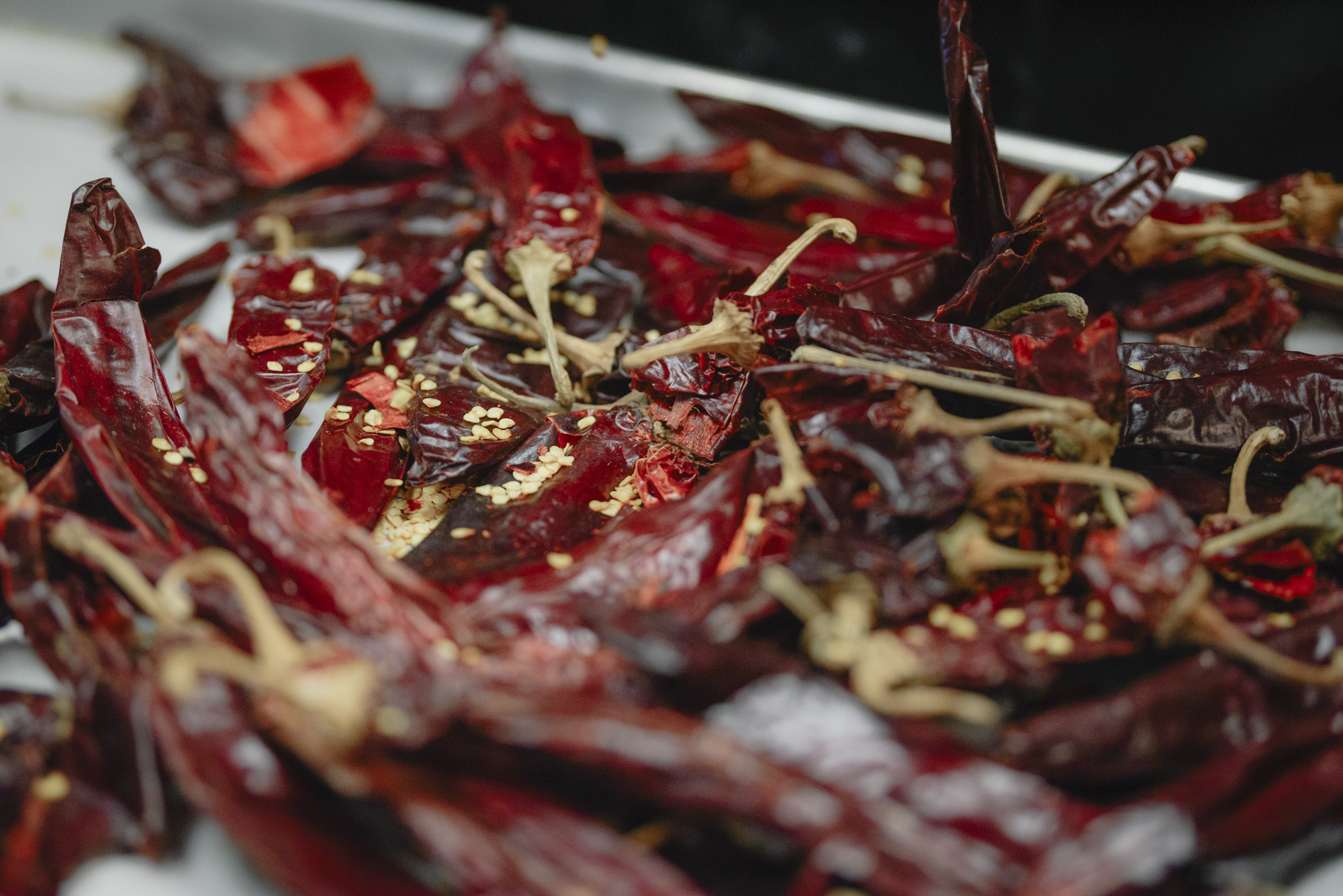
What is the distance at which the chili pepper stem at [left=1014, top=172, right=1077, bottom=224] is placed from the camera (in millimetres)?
1953

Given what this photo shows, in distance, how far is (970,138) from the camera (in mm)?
1581

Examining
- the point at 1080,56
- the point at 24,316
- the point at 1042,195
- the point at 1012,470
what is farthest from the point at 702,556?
the point at 1080,56

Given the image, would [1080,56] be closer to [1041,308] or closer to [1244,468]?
[1041,308]

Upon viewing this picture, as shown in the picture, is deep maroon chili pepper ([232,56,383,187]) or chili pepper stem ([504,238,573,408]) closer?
chili pepper stem ([504,238,573,408])

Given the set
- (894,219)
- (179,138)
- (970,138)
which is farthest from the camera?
(179,138)

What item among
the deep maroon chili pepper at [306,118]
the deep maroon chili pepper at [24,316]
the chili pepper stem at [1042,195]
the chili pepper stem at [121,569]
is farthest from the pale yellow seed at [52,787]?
the chili pepper stem at [1042,195]

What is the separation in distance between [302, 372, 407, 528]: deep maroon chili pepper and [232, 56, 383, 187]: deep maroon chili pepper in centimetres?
122

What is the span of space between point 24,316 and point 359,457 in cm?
84

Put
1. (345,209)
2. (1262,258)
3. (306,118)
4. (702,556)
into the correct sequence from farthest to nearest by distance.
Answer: (306,118) < (345,209) < (1262,258) < (702,556)

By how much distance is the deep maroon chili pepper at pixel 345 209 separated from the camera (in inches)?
86.9

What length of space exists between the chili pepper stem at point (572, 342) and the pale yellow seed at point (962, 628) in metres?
0.83

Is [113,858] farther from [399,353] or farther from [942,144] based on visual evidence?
[942,144]

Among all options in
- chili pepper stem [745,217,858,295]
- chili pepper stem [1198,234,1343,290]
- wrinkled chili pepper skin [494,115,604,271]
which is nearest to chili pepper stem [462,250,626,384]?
wrinkled chili pepper skin [494,115,604,271]

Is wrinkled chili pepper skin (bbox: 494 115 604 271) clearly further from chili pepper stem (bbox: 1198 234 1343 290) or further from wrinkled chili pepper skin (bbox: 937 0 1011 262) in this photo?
chili pepper stem (bbox: 1198 234 1343 290)
